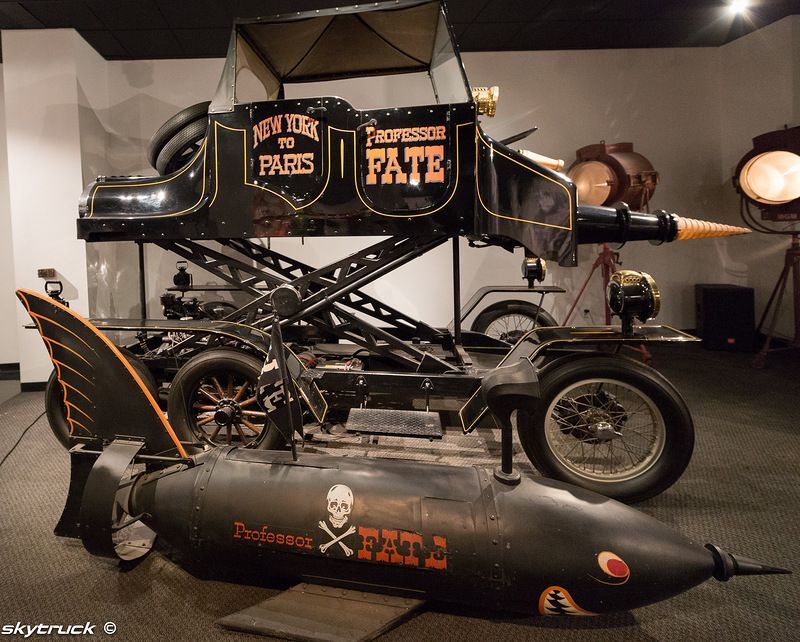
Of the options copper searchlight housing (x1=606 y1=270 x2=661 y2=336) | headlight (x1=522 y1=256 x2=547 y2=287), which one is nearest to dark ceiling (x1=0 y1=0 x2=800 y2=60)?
headlight (x1=522 y1=256 x2=547 y2=287)

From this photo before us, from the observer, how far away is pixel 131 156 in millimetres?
5715

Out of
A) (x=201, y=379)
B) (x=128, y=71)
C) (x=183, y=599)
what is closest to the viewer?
(x=183, y=599)

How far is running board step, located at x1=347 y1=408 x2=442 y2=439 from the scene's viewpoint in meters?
2.58

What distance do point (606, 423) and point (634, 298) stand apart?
2.27 ft

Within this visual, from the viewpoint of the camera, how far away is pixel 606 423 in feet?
8.36

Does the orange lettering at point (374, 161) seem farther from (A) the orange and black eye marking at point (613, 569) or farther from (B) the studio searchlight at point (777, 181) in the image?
(B) the studio searchlight at point (777, 181)

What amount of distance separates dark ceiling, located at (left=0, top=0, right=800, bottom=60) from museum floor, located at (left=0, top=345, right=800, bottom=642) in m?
4.13

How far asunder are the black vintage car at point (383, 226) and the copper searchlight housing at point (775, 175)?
2498 millimetres

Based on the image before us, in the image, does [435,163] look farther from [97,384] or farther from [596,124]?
[596,124]

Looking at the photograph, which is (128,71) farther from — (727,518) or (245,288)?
(727,518)

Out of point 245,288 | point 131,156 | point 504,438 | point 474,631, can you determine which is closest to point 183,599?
point 474,631

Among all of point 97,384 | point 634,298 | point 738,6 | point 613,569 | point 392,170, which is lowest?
point 613,569

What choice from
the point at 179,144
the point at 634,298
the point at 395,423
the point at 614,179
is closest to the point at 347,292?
the point at 395,423

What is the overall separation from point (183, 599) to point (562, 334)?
2268 millimetres
